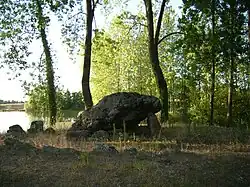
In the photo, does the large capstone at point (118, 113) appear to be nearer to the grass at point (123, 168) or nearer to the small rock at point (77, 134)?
the small rock at point (77, 134)

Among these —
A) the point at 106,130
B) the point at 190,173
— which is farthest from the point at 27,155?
the point at 106,130

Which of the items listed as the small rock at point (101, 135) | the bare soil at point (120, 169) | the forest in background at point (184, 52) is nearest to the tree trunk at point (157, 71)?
the forest in background at point (184, 52)

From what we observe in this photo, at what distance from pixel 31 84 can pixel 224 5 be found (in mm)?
14251

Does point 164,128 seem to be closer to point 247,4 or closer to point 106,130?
point 106,130

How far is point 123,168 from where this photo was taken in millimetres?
8398

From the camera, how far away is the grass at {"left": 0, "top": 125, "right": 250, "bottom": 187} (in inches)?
308

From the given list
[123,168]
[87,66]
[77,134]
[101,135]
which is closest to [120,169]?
[123,168]

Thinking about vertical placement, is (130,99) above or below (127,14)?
below

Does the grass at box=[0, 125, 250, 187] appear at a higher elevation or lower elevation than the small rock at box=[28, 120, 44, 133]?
lower

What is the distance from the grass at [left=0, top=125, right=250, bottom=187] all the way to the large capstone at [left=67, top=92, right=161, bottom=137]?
17.8ft

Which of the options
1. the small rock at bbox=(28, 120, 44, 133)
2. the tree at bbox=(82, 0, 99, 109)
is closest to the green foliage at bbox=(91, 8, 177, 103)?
the tree at bbox=(82, 0, 99, 109)

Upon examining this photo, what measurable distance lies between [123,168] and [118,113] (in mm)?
7412

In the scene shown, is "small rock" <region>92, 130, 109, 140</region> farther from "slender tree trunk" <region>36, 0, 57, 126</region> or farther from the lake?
"slender tree trunk" <region>36, 0, 57, 126</region>

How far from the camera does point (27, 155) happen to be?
9773mm
